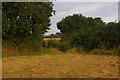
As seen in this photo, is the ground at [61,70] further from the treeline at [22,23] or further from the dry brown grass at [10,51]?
the dry brown grass at [10,51]

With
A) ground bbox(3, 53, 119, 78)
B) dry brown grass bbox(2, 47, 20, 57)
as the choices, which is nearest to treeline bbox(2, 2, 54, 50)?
dry brown grass bbox(2, 47, 20, 57)

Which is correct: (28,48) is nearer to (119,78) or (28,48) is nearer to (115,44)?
(115,44)

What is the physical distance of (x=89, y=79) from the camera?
13.1 feet

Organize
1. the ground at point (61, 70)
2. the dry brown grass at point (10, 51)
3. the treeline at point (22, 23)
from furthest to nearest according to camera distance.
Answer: the dry brown grass at point (10, 51) → the treeline at point (22, 23) → the ground at point (61, 70)

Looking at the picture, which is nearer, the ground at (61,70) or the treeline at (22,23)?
the ground at (61,70)

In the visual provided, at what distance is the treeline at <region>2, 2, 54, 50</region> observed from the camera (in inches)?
Answer: 395

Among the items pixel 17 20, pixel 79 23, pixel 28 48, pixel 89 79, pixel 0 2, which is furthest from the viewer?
pixel 79 23

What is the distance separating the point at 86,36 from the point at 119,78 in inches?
397

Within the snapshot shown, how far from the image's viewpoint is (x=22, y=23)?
10578 mm

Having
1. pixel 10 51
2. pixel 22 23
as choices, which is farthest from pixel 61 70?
pixel 10 51

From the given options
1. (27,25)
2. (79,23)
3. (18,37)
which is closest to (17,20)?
(27,25)

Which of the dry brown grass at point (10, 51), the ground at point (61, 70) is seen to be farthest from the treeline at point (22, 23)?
the ground at point (61, 70)

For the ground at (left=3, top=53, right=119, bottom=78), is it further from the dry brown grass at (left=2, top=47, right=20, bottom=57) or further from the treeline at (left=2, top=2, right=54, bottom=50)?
the dry brown grass at (left=2, top=47, right=20, bottom=57)

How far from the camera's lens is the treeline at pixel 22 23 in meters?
10.0
